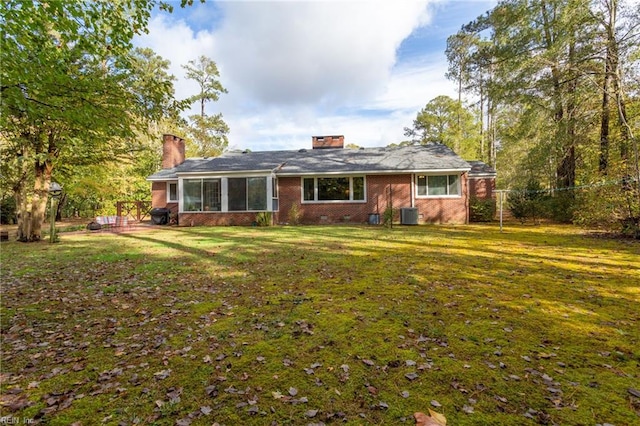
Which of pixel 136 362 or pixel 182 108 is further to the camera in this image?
pixel 182 108

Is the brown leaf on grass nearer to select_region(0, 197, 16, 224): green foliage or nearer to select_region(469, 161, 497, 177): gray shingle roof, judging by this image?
select_region(469, 161, 497, 177): gray shingle roof

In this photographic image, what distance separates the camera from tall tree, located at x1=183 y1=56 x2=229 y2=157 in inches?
1219

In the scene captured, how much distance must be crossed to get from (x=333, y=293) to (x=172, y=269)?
3951mm

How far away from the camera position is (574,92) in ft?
40.8

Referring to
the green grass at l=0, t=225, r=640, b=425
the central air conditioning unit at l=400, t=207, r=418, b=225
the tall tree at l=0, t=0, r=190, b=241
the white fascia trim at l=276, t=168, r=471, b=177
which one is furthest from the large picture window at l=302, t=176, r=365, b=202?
the tall tree at l=0, t=0, r=190, b=241

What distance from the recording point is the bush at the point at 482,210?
16.9 m

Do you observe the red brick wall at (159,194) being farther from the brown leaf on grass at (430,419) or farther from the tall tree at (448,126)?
the tall tree at (448,126)

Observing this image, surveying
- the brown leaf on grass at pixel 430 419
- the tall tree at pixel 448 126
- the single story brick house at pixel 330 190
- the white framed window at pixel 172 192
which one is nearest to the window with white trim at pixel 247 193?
the single story brick house at pixel 330 190

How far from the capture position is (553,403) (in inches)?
89.9

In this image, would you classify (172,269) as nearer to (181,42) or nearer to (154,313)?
(154,313)

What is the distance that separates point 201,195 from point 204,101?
18.6 metres

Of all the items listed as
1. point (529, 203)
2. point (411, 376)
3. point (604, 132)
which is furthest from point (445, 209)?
point (411, 376)

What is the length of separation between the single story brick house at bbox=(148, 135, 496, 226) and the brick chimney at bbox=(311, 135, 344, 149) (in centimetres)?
491

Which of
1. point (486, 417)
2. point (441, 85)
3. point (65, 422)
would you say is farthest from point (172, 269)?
point (441, 85)
